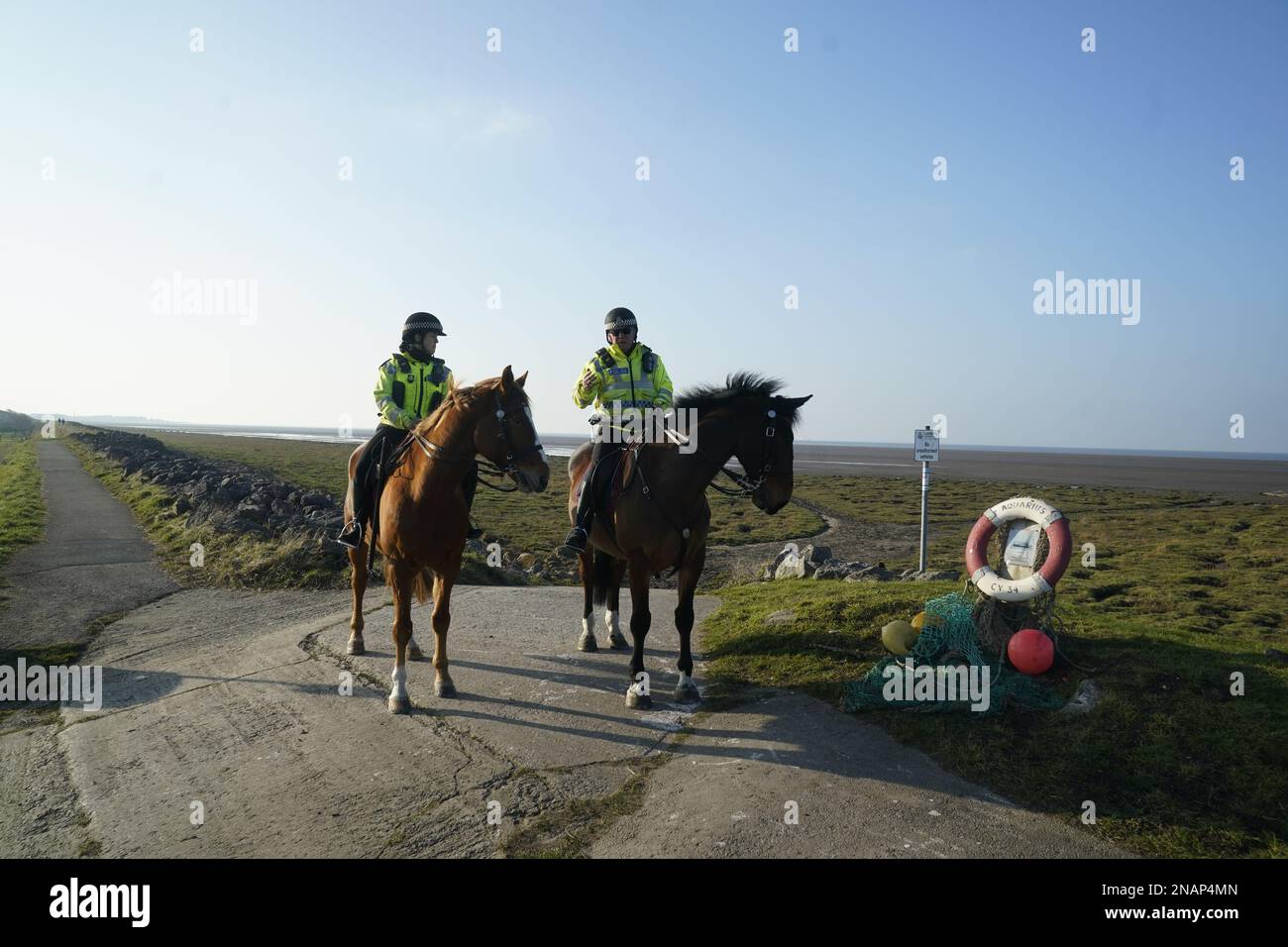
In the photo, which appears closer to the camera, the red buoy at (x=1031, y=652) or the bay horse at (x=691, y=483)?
the red buoy at (x=1031, y=652)

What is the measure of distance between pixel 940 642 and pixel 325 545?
10254 millimetres

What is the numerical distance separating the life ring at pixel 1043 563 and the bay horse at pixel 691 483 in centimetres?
181

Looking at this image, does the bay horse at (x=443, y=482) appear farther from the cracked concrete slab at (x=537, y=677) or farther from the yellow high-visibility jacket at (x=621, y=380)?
the yellow high-visibility jacket at (x=621, y=380)

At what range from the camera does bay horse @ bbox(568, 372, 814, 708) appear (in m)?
6.53

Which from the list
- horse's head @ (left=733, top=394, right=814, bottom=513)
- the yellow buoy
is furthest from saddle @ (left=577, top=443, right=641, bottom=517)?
the yellow buoy

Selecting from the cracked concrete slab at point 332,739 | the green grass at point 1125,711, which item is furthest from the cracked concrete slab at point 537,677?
the green grass at point 1125,711

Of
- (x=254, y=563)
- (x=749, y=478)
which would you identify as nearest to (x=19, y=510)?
(x=254, y=563)

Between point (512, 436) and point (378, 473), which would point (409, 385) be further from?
point (512, 436)

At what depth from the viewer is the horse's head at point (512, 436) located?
621cm

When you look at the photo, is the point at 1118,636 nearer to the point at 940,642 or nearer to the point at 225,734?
the point at 940,642

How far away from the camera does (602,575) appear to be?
8.32 meters

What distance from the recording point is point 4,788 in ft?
16.4

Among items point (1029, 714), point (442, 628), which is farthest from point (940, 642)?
point (442, 628)
